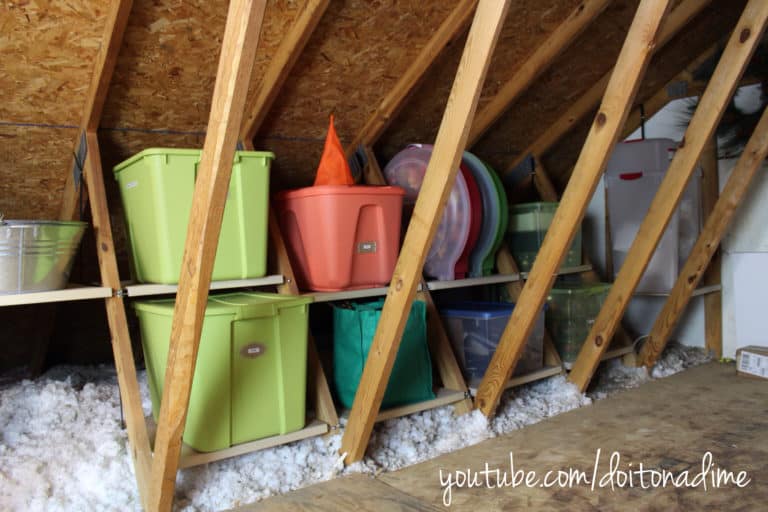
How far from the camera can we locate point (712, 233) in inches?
137

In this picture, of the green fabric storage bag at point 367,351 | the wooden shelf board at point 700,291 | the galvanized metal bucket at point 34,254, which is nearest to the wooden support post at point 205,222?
the galvanized metal bucket at point 34,254

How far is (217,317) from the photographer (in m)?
2.12

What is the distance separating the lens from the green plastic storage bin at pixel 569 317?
3551 mm

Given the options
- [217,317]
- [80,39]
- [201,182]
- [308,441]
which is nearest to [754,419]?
[308,441]

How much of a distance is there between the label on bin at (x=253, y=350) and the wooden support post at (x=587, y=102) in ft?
7.43

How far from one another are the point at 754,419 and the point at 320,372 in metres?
1.93

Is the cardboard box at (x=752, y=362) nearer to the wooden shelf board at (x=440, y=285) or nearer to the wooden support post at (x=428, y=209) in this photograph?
the wooden shelf board at (x=440, y=285)

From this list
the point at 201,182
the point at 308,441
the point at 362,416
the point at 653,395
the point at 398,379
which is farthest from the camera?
the point at 653,395

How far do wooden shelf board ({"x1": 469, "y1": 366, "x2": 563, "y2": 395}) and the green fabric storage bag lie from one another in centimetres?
33

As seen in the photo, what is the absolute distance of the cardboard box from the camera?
3.60 meters

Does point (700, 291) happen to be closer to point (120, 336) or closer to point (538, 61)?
point (538, 61)

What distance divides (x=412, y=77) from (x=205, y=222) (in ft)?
5.08

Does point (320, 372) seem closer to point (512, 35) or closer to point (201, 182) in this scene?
point (201, 182)

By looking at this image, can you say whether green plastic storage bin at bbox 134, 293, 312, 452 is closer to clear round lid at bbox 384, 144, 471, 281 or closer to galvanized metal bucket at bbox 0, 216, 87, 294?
galvanized metal bucket at bbox 0, 216, 87, 294
